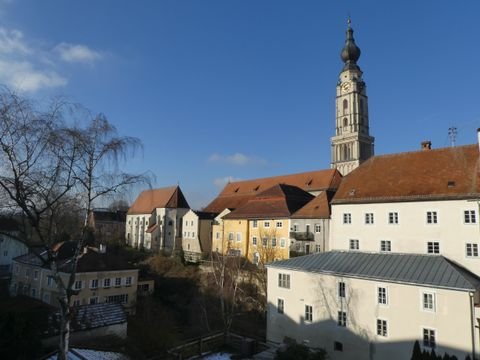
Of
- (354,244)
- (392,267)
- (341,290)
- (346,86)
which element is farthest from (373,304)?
(346,86)

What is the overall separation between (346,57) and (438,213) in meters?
68.6

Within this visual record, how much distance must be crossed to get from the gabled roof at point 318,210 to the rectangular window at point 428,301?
15.0 metres

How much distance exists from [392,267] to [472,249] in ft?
16.3

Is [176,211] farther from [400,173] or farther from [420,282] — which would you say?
[420,282]

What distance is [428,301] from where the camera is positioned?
829 inches

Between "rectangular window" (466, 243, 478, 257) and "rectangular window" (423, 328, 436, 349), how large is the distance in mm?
5836

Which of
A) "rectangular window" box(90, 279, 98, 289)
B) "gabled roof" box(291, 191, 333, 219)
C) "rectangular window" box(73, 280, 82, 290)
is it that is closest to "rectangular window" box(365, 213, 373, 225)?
"gabled roof" box(291, 191, 333, 219)

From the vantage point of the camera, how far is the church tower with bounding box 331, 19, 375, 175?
79438mm

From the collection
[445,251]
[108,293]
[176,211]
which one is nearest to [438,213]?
[445,251]

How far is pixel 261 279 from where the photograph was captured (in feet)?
121

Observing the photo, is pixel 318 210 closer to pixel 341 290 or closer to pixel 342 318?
pixel 341 290

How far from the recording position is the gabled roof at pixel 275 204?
4200 cm

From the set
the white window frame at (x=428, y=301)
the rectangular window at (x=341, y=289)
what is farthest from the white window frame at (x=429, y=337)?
the rectangular window at (x=341, y=289)

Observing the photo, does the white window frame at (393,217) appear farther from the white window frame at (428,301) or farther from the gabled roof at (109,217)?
the gabled roof at (109,217)
